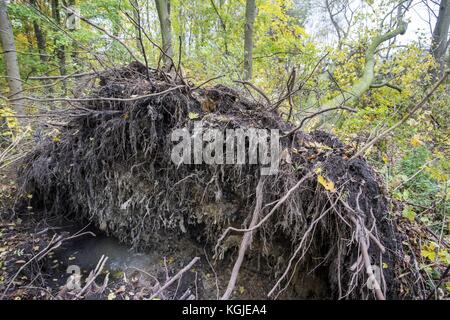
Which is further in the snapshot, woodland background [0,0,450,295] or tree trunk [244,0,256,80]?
tree trunk [244,0,256,80]

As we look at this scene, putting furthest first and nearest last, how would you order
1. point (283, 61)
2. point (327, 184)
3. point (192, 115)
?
1. point (283, 61)
2. point (192, 115)
3. point (327, 184)

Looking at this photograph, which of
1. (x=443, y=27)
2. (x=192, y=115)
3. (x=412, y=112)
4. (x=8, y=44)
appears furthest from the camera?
(x=443, y=27)

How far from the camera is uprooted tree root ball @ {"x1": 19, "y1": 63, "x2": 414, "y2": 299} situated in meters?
2.06

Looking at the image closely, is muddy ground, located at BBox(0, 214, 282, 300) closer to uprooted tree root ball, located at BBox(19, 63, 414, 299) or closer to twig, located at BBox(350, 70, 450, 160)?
uprooted tree root ball, located at BBox(19, 63, 414, 299)

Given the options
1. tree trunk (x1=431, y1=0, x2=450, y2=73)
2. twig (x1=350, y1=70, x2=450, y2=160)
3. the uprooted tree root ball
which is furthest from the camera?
tree trunk (x1=431, y1=0, x2=450, y2=73)

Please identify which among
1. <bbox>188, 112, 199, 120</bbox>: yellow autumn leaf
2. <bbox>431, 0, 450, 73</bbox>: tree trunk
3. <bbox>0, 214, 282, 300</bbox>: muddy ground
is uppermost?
<bbox>431, 0, 450, 73</bbox>: tree trunk

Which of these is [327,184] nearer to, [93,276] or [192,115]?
[192,115]

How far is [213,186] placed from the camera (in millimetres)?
2418

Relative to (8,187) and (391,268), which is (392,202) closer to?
(391,268)

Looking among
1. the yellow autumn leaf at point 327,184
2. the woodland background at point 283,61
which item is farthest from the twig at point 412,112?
the woodland background at point 283,61

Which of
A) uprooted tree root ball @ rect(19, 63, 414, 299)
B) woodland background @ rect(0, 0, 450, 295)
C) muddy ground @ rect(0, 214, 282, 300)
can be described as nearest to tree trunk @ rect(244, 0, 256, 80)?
woodland background @ rect(0, 0, 450, 295)

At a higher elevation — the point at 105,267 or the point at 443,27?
the point at 443,27

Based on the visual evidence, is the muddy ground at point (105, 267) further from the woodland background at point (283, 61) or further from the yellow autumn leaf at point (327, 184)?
the yellow autumn leaf at point (327, 184)

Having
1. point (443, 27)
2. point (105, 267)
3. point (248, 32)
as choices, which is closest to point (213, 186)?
point (105, 267)
